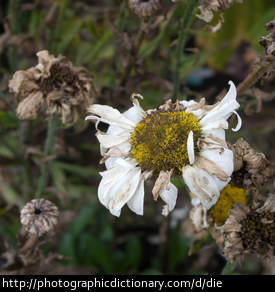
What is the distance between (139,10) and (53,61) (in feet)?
0.74

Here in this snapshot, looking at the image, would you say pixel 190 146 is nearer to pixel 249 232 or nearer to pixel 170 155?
pixel 170 155

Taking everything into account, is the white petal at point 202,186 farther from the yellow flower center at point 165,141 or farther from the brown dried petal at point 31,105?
the brown dried petal at point 31,105

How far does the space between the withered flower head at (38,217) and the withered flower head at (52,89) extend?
20cm

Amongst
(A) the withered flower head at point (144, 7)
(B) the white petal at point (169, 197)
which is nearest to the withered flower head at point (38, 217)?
(B) the white petal at point (169, 197)

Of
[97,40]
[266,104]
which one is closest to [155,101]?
[97,40]

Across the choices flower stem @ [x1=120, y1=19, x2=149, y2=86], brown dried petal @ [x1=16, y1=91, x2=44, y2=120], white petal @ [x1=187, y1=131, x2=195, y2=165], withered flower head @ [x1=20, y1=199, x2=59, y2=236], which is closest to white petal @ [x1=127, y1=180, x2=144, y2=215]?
white petal @ [x1=187, y1=131, x2=195, y2=165]

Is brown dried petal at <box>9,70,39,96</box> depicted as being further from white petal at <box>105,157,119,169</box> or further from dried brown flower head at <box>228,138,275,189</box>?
dried brown flower head at <box>228,138,275,189</box>

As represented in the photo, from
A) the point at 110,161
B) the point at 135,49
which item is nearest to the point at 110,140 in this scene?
the point at 110,161

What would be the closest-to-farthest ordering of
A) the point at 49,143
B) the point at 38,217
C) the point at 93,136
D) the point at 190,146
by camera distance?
the point at 190,146 → the point at 38,217 → the point at 49,143 → the point at 93,136

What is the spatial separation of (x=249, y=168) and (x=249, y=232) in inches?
5.5

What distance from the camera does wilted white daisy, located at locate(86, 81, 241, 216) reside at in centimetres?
74

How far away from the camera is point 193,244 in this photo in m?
1.11

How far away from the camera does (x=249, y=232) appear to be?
86cm

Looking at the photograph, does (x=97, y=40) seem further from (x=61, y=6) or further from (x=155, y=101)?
(x=155, y=101)
